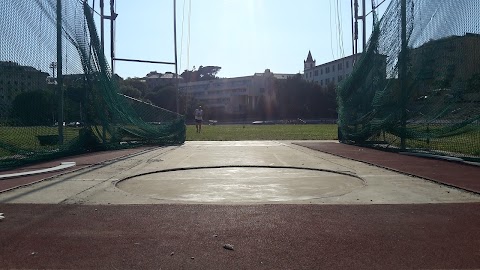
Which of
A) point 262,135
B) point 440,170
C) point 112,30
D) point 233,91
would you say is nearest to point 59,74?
point 112,30

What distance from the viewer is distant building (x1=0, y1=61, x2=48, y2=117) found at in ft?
35.9

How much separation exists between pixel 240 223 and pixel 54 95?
33.6ft

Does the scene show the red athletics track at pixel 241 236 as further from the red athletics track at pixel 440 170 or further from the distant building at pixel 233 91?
the distant building at pixel 233 91

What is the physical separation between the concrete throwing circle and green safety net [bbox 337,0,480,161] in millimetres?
5212

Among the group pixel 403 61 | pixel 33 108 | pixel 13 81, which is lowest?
pixel 33 108

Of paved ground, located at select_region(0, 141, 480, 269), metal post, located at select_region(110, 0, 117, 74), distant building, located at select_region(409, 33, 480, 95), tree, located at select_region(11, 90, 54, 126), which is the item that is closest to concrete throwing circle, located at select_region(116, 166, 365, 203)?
paved ground, located at select_region(0, 141, 480, 269)

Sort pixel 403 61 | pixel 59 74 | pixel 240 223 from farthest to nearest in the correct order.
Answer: pixel 403 61 < pixel 59 74 < pixel 240 223

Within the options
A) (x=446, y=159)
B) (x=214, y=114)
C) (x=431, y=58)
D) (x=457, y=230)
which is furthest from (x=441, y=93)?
(x=214, y=114)

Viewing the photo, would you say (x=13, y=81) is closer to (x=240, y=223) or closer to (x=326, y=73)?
(x=240, y=223)

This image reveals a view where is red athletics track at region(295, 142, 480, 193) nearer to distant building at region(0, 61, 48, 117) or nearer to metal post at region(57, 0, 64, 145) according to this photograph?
→ metal post at region(57, 0, 64, 145)

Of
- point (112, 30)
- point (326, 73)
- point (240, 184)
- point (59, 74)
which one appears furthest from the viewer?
point (326, 73)

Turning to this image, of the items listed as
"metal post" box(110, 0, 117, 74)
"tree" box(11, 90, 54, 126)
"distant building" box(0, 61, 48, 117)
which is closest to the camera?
"distant building" box(0, 61, 48, 117)

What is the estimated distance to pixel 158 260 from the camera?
4.06 meters

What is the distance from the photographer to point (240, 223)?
5297 millimetres
